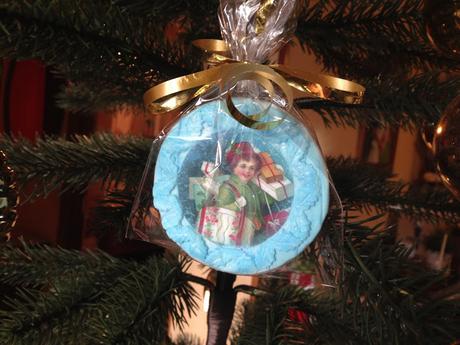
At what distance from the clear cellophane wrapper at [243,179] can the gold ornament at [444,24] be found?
0.12 meters

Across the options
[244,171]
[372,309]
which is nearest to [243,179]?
[244,171]

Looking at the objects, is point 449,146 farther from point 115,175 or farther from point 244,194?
point 115,175

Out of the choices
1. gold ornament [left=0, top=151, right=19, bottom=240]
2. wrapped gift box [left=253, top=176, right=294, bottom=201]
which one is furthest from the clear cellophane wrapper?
gold ornament [left=0, top=151, right=19, bottom=240]

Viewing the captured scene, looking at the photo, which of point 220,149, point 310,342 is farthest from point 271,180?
point 310,342

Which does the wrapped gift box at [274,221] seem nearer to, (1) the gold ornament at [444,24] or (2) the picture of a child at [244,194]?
(2) the picture of a child at [244,194]

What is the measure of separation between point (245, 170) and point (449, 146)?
0.53 feet

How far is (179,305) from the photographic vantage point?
1.28ft

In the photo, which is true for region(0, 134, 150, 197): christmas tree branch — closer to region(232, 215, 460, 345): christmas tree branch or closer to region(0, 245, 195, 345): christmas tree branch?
region(0, 245, 195, 345): christmas tree branch

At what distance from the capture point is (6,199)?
295 millimetres

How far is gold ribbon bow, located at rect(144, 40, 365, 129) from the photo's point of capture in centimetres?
30

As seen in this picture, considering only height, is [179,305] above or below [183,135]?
below

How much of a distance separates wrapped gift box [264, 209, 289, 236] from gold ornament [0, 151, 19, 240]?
184 mm

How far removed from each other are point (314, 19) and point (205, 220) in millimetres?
233

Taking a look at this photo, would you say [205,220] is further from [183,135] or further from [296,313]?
[296,313]
